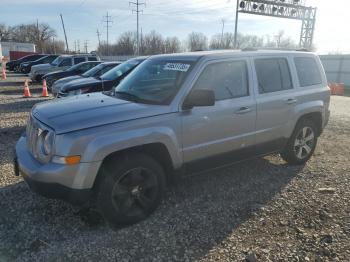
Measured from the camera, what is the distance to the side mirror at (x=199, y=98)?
386cm

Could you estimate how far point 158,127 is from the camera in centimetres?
377

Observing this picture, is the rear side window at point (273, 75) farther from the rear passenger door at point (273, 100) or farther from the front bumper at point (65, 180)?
the front bumper at point (65, 180)

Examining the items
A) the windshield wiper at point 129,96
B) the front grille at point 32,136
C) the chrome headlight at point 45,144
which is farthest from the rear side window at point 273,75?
the front grille at point 32,136

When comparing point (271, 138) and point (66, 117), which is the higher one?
point (66, 117)

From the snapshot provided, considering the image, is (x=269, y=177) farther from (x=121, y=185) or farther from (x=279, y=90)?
(x=121, y=185)

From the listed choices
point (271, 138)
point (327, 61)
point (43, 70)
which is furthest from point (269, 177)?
point (327, 61)

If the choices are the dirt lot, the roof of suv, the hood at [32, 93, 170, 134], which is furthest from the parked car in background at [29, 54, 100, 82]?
the hood at [32, 93, 170, 134]

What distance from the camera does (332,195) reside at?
4.72 meters

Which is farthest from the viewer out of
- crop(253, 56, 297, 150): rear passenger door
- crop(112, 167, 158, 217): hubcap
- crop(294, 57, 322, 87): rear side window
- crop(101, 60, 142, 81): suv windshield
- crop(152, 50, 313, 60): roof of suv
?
crop(101, 60, 142, 81): suv windshield

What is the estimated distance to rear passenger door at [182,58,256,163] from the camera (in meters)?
4.09

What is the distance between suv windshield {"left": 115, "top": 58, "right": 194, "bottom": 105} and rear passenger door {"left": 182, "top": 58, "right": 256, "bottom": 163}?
255 millimetres

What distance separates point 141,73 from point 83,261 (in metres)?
2.66

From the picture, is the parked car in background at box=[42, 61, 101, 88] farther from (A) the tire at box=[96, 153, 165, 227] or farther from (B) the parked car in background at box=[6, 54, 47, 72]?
(B) the parked car in background at box=[6, 54, 47, 72]

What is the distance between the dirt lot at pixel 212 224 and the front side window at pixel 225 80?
53.8 inches
